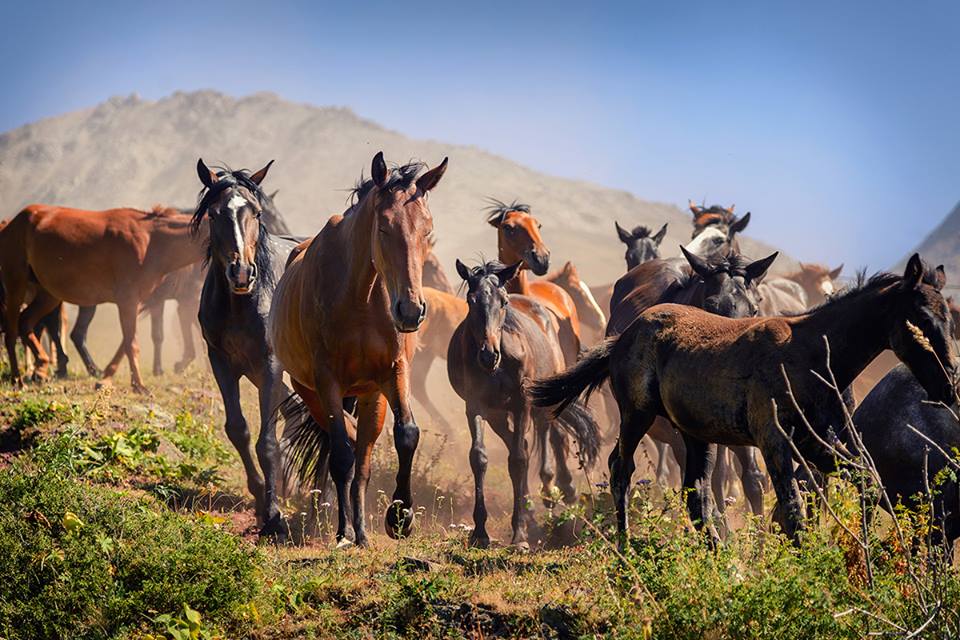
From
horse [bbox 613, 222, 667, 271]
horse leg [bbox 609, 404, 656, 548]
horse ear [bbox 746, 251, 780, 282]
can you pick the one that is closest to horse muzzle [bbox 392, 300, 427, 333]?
horse leg [bbox 609, 404, 656, 548]

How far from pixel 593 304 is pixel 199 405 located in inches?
291

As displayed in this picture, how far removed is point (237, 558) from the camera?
21.3ft

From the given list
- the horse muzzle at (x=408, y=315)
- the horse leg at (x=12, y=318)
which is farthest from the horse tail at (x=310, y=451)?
the horse leg at (x=12, y=318)

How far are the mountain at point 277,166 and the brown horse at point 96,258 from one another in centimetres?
3747

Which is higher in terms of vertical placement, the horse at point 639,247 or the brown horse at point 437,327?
the horse at point 639,247

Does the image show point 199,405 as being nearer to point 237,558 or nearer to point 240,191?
point 240,191

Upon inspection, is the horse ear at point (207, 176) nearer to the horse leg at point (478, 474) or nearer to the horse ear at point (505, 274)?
the horse ear at point (505, 274)

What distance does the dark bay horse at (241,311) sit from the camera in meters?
9.22

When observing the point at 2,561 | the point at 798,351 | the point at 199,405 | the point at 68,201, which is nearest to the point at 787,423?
the point at 798,351

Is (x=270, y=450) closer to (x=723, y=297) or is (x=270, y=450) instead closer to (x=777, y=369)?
(x=723, y=297)

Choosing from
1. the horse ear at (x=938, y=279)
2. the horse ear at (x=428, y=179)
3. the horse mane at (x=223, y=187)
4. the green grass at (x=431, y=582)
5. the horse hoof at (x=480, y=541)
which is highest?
the horse ear at (x=428, y=179)

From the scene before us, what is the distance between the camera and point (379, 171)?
302 inches

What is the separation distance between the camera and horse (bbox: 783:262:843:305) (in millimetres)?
19172

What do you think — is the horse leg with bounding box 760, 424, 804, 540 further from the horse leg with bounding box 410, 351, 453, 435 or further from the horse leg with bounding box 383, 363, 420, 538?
the horse leg with bounding box 410, 351, 453, 435
